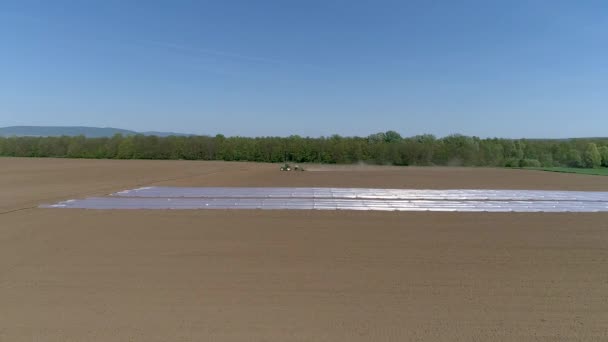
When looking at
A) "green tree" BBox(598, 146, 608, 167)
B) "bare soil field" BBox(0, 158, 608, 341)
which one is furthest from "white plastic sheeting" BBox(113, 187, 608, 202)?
"green tree" BBox(598, 146, 608, 167)

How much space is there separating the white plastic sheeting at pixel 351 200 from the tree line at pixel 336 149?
915 inches

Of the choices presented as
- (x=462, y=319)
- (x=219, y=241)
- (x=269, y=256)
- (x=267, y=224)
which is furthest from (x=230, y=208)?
(x=462, y=319)

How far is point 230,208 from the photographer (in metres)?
10.5

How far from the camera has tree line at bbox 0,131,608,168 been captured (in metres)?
35.7

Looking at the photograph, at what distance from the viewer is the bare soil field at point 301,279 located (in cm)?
395

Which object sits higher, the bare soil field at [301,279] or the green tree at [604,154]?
the green tree at [604,154]

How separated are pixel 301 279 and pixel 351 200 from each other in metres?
6.96

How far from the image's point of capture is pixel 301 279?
206 inches

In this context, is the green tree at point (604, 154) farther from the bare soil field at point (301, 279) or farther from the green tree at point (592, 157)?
the bare soil field at point (301, 279)

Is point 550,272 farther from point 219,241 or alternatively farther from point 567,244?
point 219,241

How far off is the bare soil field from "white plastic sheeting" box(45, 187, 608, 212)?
1.79 metres

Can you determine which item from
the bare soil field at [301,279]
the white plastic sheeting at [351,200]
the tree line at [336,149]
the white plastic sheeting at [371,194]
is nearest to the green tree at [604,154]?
the tree line at [336,149]

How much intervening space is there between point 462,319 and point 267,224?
5.12 m

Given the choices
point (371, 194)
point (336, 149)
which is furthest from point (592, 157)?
point (371, 194)
